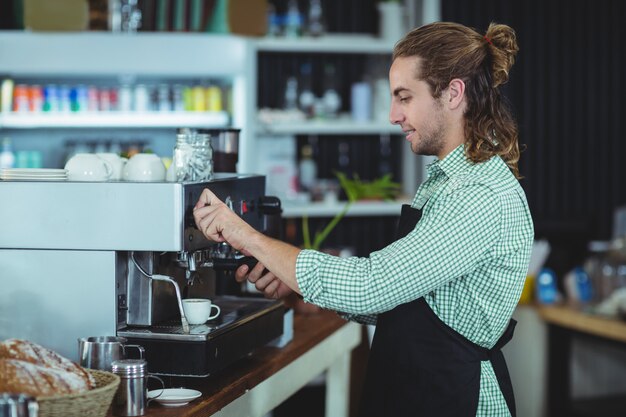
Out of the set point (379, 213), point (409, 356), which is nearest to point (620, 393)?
point (379, 213)

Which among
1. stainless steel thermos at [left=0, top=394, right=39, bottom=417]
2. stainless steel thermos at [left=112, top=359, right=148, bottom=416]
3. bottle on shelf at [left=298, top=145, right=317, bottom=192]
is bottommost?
stainless steel thermos at [left=112, top=359, right=148, bottom=416]

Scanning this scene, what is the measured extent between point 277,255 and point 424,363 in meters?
0.42

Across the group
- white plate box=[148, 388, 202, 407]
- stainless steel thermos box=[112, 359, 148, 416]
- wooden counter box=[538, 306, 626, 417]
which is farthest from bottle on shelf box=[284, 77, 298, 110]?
stainless steel thermos box=[112, 359, 148, 416]

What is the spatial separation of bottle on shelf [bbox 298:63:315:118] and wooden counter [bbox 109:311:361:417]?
2025 mm

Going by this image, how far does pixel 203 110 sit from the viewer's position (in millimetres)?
4977

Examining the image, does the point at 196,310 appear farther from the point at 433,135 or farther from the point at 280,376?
the point at 433,135

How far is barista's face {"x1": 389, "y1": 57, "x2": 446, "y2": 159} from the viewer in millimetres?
2127

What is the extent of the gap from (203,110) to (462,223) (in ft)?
10.5

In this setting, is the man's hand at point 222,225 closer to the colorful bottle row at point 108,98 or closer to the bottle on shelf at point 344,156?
the colorful bottle row at point 108,98

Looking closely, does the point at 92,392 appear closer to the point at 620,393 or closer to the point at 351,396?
the point at 351,396

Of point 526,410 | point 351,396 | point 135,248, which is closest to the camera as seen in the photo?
point 135,248

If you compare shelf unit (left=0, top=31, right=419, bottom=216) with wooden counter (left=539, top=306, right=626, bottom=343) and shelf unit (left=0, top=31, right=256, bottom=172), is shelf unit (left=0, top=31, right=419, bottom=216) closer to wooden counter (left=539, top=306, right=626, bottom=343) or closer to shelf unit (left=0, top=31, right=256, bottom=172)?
shelf unit (left=0, top=31, right=256, bottom=172)

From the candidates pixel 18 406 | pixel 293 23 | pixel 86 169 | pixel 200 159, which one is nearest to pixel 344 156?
pixel 293 23

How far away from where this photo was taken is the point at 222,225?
211 centimetres
